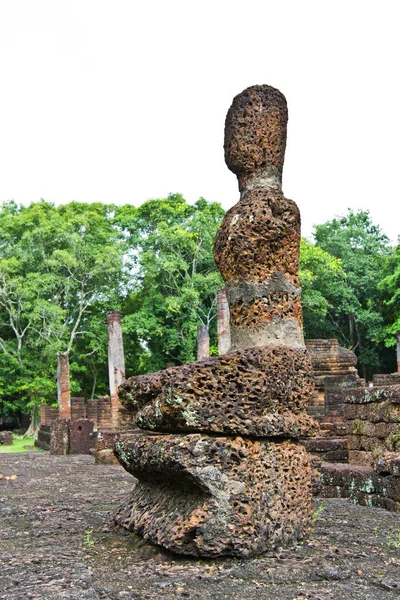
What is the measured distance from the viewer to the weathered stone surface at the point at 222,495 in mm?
3855

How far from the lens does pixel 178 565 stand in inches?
147

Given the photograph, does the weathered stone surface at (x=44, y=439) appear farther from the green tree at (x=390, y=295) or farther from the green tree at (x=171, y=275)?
the green tree at (x=390, y=295)

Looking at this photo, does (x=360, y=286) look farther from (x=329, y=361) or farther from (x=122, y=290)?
(x=329, y=361)

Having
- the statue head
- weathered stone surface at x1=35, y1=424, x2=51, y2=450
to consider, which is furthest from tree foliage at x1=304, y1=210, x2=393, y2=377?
the statue head

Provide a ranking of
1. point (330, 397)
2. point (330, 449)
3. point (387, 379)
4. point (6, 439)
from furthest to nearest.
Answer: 1. point (6, 439)
2. point (387, 379)
3. point (330, 397)
4. point (330, 449)

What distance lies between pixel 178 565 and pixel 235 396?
1.06 m

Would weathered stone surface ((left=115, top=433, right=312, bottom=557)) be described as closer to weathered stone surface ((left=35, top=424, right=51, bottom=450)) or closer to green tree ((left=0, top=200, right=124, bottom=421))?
weathered stone surface ((left=35, top=424, right=51, bottom=450))

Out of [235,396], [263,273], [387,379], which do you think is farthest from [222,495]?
[387,379]

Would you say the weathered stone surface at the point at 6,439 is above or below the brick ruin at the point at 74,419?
below

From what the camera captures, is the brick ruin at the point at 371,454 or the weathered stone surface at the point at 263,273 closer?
the weathered stone surface at the point at 263,273

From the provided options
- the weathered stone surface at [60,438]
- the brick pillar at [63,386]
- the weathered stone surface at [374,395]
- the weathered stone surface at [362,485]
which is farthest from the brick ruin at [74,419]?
the weathered stone surface at [362,485]

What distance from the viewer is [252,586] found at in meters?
3.31

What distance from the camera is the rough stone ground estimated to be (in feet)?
10.5

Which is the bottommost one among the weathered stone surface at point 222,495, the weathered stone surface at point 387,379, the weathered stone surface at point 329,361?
the weathered stone surface at point 222,495
